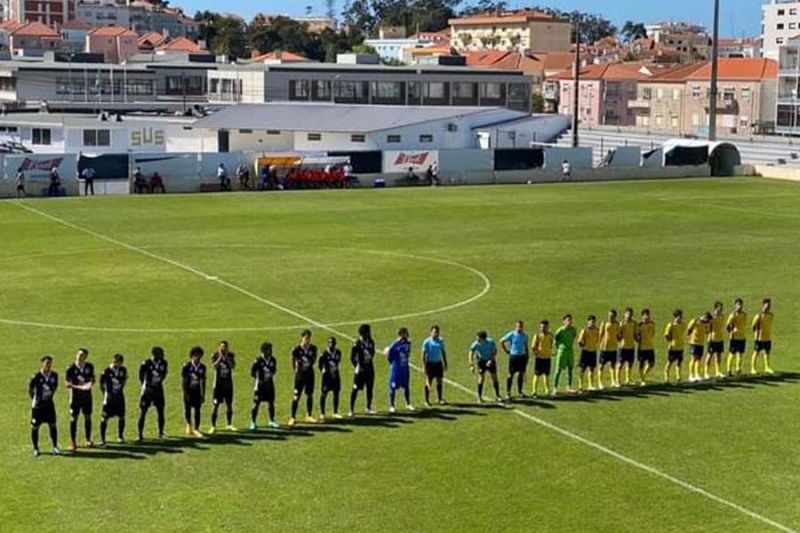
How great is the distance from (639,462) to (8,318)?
16638 mm

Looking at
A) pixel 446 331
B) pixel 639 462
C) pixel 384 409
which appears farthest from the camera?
pixel 446 331

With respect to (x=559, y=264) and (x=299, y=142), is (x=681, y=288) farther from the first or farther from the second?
(x=299, y=142)

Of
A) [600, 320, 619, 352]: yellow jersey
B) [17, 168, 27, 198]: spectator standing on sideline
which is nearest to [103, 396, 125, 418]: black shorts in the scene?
[600, 320, 619, 352]: yellow jersey

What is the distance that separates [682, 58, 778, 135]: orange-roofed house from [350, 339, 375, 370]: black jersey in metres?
95.0

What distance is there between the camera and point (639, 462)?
Answer: 18484 millimetres

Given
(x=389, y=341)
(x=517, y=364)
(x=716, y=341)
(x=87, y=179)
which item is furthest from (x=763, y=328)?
(x=87, y=179)

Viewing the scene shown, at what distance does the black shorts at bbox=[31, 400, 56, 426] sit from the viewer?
60.6 feet

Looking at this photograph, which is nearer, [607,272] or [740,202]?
[607,272]

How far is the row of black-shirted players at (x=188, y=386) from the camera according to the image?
1862cm

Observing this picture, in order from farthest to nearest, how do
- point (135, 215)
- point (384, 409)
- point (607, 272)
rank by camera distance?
point (135, 215)
point (607, 272)
point (384, 409)

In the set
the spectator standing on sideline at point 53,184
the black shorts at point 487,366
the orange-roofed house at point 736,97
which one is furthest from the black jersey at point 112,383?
the orange-roofed house at point 736,97

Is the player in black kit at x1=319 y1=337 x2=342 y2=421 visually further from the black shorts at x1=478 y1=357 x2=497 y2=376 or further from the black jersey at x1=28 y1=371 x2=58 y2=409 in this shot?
the black jersey at x1=28 y1=371 x2=58 y2=409

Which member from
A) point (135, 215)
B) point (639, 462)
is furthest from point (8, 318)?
point (135, 215)

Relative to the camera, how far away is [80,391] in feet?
61.7
